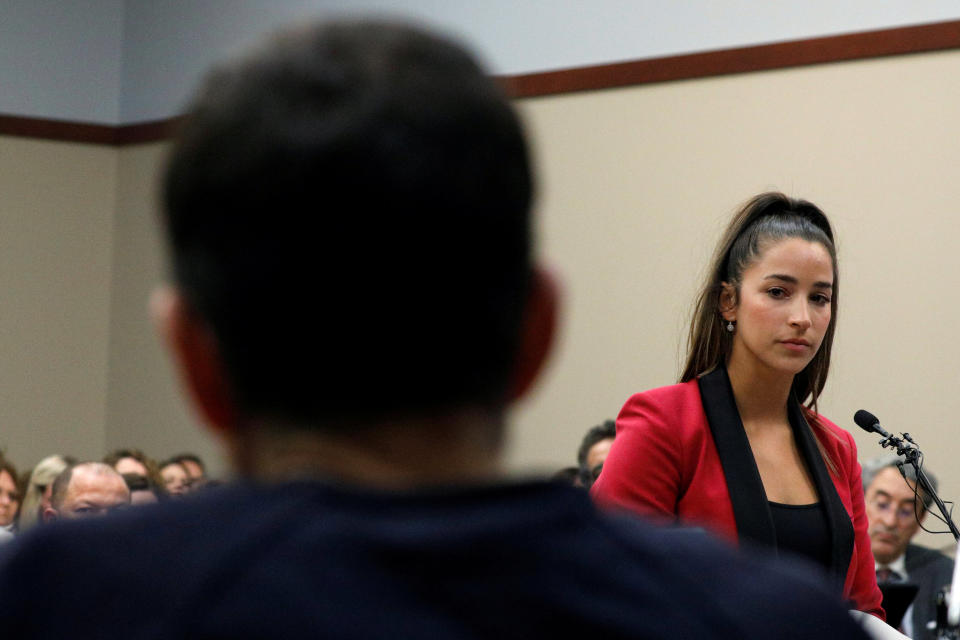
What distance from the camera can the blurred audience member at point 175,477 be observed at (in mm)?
6035

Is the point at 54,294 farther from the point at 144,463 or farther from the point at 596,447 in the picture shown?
the point at 596,447

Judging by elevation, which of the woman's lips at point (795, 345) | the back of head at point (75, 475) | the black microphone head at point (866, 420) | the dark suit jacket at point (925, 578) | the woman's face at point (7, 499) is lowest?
the woman's face at point (7, 499)

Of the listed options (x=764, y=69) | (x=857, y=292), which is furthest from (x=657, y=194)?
(x=857, y=292)

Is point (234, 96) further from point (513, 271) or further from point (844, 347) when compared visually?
point (844, 347)

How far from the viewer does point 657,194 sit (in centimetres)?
612

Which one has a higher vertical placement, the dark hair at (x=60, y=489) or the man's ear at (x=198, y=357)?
the man's ear at (x=198, y=357)

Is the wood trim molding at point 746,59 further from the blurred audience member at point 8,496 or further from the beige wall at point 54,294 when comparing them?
the beige wall at point 54,294

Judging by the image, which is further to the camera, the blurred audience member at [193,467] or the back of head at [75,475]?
the blurred audience member at [193,467]

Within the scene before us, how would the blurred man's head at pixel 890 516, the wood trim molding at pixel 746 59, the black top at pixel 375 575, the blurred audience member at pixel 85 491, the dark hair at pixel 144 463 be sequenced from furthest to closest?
the dark hair at pixel 144 463, the wood trim molding at pixel 746 59, the blurred man's head at pixel 890 516, the blurred audience member at pixel 85 491, the black top at pixel 375 575

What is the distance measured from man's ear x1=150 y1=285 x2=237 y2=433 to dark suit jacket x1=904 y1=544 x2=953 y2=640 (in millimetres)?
3849

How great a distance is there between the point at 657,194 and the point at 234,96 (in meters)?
5.60

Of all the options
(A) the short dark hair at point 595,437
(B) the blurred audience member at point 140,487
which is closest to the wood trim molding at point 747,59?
(A) the short dark hair at point 595,437

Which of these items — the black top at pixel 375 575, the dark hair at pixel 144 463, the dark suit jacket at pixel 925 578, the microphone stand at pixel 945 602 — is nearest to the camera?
the black top at pixel 375 575

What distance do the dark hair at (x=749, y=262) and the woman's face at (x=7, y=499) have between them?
370cm
